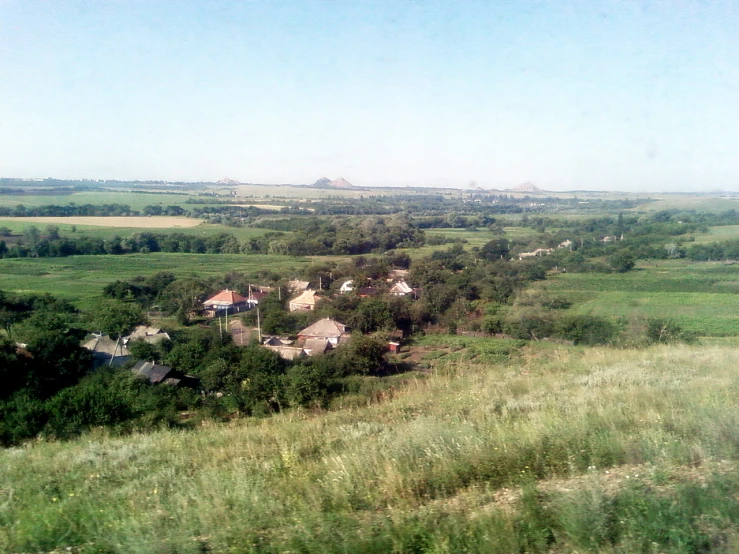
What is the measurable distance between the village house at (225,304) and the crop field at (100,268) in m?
1.64

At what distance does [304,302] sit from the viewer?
12.9 m

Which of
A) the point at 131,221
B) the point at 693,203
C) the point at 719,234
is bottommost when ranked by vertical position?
the point at 131,221

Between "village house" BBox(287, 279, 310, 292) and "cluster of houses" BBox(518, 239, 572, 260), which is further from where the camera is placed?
"cluster of houses" BBox(518, 239, 572, 260)

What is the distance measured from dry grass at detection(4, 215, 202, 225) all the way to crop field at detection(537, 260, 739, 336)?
13.4 m

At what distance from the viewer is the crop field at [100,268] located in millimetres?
13156

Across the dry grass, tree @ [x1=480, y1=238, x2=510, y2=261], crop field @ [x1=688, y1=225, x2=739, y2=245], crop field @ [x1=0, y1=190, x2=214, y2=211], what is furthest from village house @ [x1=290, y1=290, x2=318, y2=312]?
crop field @ [x1=0, y1=190, x2=214, y2=211]

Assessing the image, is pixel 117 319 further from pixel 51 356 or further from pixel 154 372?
pixel 154 372

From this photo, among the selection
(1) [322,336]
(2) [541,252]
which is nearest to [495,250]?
(2) [541,252]

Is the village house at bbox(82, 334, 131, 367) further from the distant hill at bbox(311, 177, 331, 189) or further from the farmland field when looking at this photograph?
the distant hill at bbox(311, 177, 331, 189)

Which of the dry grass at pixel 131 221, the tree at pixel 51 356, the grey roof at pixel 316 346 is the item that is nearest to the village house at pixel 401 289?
the grey roof at pixel 316 346

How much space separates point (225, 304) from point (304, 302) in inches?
67.5

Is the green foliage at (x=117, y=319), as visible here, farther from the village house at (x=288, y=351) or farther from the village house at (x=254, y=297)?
the village house at (x=288, y=351)

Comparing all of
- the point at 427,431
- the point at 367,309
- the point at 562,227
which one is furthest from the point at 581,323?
the point at 562,227

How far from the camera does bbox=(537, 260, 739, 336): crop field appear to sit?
11.1 meters
